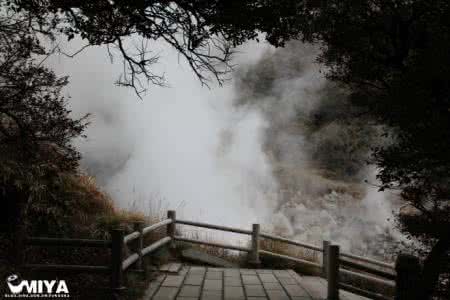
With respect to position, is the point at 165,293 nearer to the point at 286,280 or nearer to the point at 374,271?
the point at 286,280

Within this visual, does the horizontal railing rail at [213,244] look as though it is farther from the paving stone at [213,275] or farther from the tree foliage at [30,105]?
the tree foliage at [30,105]

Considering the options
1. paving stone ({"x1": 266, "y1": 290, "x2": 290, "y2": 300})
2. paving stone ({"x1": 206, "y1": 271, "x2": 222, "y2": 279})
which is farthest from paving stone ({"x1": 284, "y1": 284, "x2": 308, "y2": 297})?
paving stone ({"x1": 206, "y1": 271, "x2": 222, "y2": 279})

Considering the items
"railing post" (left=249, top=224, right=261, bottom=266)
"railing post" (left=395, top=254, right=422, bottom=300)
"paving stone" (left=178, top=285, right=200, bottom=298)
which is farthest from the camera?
"railing post" (left=249, top=224, right=261, bottom=266)

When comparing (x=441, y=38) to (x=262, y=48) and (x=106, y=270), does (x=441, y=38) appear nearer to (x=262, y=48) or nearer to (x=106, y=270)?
(x=106, y=270)

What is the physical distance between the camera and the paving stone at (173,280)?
725cm

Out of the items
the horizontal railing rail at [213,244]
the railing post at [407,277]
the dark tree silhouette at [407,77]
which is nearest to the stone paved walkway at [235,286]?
the horizontal railing rail at [213,244]

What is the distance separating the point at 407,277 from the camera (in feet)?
16.1

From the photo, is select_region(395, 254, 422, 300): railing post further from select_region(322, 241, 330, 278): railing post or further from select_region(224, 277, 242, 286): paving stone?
select_region(322, 241, 330, 278): railing post

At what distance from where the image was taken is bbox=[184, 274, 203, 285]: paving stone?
24.4 feet

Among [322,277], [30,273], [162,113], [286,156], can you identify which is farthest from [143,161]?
[30,273]

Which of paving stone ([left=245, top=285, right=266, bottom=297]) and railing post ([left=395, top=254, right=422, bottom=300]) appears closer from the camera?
railing post ([left=395, top=254, right=422, bottom=300])

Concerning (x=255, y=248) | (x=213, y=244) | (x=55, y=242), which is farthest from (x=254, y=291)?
(x=55, y=242)

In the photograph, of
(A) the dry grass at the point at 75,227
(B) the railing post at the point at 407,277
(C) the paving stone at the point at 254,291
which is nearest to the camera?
(B) the railing post at the point at 407,277

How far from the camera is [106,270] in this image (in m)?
5.77
